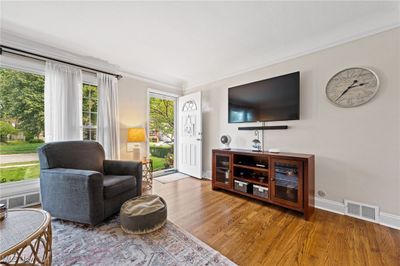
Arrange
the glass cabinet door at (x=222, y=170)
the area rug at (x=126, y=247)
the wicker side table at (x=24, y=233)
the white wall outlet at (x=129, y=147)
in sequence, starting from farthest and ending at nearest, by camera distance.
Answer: the white wall outlet at (x=129, y=147)
the glass cabinet door at (x=222, y=170)
the area rug at (x=126, y=247)
the wicker side table at (x=24, y=233)

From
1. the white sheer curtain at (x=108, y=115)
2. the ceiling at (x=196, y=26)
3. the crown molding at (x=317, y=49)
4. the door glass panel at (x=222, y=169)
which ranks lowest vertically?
the door glass panel at (x=222, y=169)

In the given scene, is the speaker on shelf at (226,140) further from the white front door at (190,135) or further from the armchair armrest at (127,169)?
the armchair armrest at (127,169)

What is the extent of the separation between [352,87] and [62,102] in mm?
3871

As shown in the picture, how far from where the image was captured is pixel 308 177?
79.5 inches

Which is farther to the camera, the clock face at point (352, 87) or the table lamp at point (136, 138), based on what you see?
the table lamp at point (136, 138)

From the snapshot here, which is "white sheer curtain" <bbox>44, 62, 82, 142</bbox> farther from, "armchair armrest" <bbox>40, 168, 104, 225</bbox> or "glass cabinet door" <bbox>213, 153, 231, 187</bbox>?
"glass cabinet door" <bbox>213, 153, 231, 187</bbox>

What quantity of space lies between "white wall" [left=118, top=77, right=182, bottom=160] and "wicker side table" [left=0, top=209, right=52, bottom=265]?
82.5 inches

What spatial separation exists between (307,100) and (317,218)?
1519 mm

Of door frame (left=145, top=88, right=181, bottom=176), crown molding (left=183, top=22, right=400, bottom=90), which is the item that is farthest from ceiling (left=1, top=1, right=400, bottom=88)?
door frame (left=145, top=88, right=181, bottom=176)

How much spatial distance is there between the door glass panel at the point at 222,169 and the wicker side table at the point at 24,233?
89.2 inches

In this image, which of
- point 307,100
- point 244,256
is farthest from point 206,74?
point 244,256

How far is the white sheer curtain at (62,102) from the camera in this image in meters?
2.41

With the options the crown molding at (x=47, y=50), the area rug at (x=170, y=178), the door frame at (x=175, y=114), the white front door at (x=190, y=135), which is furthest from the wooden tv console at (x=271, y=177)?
the crown molding at (x=47, y=50)

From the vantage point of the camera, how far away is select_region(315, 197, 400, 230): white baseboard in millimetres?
1798
